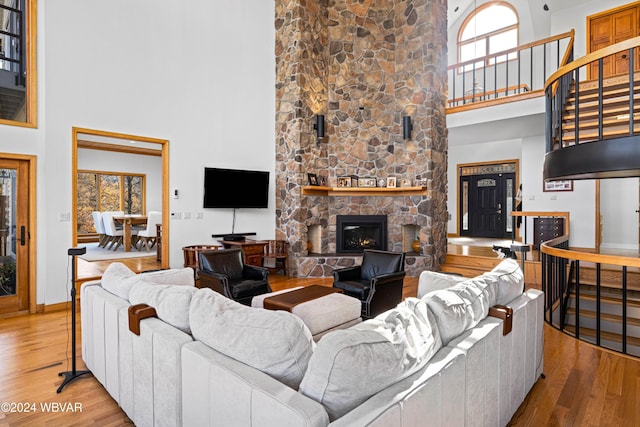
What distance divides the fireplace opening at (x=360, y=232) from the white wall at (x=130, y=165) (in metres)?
6.88

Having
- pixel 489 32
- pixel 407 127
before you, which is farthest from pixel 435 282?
pixel 489 32

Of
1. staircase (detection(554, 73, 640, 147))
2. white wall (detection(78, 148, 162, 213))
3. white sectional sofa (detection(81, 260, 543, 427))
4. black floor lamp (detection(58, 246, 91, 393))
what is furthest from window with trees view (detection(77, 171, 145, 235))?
staircase (detection(554, 73, 640, 147))

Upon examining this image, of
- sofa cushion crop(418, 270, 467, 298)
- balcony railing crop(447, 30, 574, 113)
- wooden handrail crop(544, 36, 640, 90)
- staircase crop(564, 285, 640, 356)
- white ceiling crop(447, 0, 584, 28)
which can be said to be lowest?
staircase crop(564, 285, 640, 356)

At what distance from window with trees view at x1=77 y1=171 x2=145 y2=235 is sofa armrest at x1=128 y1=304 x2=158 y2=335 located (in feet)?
32.1

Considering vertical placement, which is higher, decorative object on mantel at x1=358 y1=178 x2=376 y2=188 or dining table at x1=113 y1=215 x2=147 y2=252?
decorative object on mantel at x1=358 y1=178 x2=376 y2=188

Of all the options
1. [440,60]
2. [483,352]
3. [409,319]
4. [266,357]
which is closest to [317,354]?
[266,357]

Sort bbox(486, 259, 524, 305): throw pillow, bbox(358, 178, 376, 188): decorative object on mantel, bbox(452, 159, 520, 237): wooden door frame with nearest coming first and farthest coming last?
1. bbox(486, 259, 524, 305): throw pillow
2. bbox(358, 178, 376, 188): decorative object on mantel
3. bbox(452, 159, 520, 237): wooden door frame

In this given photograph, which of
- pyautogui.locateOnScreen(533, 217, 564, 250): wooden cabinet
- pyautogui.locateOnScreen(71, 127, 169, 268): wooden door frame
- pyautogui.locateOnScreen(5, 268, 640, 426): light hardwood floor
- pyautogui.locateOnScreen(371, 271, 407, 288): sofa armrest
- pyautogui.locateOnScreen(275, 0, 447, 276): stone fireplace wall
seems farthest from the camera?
pyautogui.locateOnScreen(533, 217, 564, 250): wooden cabinet

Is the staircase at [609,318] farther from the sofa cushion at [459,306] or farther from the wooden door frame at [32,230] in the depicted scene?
the wooden door frame at [32,230]

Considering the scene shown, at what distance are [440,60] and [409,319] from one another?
6.69 meters

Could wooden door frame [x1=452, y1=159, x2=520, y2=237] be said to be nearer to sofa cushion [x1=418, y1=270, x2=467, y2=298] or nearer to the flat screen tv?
the flat screen tv

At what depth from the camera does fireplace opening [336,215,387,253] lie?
6.98m

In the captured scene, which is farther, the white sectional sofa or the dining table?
the dining table

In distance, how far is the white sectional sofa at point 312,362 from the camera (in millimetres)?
1233
